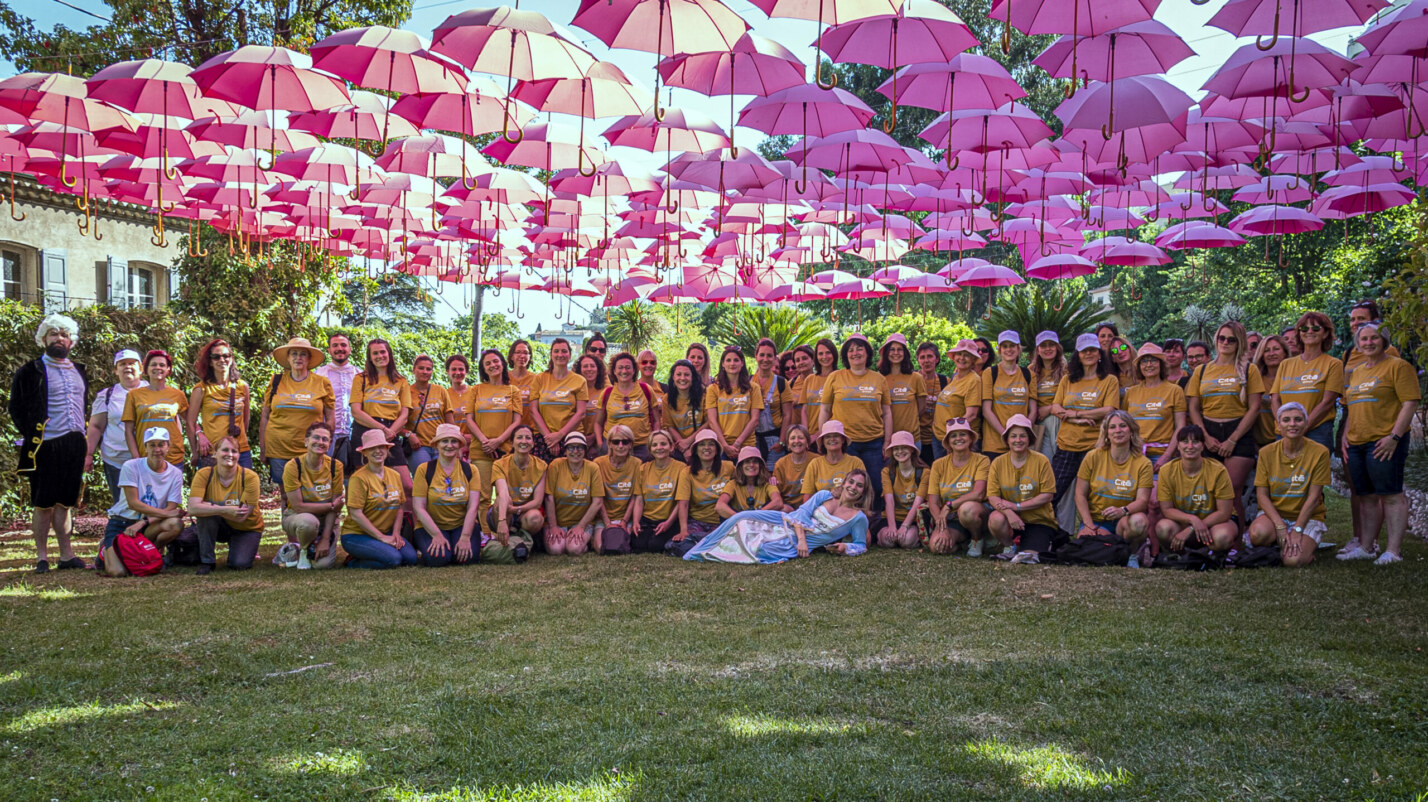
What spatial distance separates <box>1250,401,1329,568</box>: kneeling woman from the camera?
6707 millimetres

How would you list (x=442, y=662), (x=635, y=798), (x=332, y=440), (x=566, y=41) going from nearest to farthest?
(x=635, y=798), (x=442, y=662), (x=566, y=41), (x=332, y=440)

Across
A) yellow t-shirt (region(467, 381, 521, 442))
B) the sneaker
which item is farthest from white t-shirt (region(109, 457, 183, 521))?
the sneaker

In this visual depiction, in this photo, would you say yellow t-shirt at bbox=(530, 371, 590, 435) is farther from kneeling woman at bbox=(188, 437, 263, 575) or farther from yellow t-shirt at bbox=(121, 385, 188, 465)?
yellow t-shirt at bbox=(121, 385, 188, 465)

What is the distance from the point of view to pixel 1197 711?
389 cm

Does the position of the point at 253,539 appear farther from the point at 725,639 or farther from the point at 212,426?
the point at 725,639

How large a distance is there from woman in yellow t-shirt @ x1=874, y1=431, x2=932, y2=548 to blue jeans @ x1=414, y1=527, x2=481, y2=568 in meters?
3.37

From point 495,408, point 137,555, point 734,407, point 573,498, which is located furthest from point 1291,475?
point 137,555

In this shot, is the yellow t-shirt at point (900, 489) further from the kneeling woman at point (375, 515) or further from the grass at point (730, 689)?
the kneeling woman at point (375, 515)

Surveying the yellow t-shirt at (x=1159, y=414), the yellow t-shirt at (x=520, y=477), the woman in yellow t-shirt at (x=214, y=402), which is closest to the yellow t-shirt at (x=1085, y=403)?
the yellow t-shirt at (x=1159, y=414)

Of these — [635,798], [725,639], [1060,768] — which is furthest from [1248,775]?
[725,639]

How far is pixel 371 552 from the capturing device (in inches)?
299

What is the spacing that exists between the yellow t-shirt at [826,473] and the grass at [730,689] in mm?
1534

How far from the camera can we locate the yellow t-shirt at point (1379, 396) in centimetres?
675

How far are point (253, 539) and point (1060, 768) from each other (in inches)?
259
